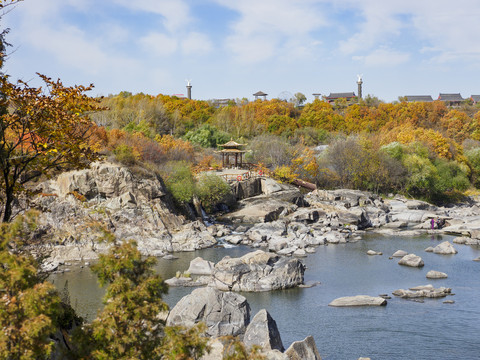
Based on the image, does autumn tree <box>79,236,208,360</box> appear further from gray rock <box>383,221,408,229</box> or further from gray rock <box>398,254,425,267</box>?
gray rock <box>383,221,408,229</box>

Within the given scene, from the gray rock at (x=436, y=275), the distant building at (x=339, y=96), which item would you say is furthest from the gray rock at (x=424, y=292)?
the distant building at (x=339, y=96)

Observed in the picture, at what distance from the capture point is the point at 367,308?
67.8 feet

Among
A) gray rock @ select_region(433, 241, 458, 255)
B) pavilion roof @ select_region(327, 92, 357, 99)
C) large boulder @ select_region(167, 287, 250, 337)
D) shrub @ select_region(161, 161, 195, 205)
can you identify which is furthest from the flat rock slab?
pavilion roof @ select_region(327, 92, 357, 99)

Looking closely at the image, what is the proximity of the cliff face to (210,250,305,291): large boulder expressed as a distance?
7.71 m

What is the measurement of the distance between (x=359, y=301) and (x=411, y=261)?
789 cm

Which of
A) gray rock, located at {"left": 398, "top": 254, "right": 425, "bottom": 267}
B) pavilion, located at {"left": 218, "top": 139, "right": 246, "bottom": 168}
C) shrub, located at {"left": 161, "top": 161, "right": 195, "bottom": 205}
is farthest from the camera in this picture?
pavilion, located at {"left": 218, "top": 139, "right": 246, "bottom": 168}

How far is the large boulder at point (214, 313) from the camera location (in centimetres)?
1731

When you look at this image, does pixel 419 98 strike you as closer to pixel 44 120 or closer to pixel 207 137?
pixel 207 137

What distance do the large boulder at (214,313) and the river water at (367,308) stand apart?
174 cm

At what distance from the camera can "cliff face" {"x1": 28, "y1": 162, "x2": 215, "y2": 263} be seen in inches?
1211

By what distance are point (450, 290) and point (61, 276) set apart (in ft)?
62.1

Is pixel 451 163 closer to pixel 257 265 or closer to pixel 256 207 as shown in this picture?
pixel 256 207

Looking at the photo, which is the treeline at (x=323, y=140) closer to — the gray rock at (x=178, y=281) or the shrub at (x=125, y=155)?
the shrub at (x=125, y=155)

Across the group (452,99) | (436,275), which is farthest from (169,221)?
(452,99)
